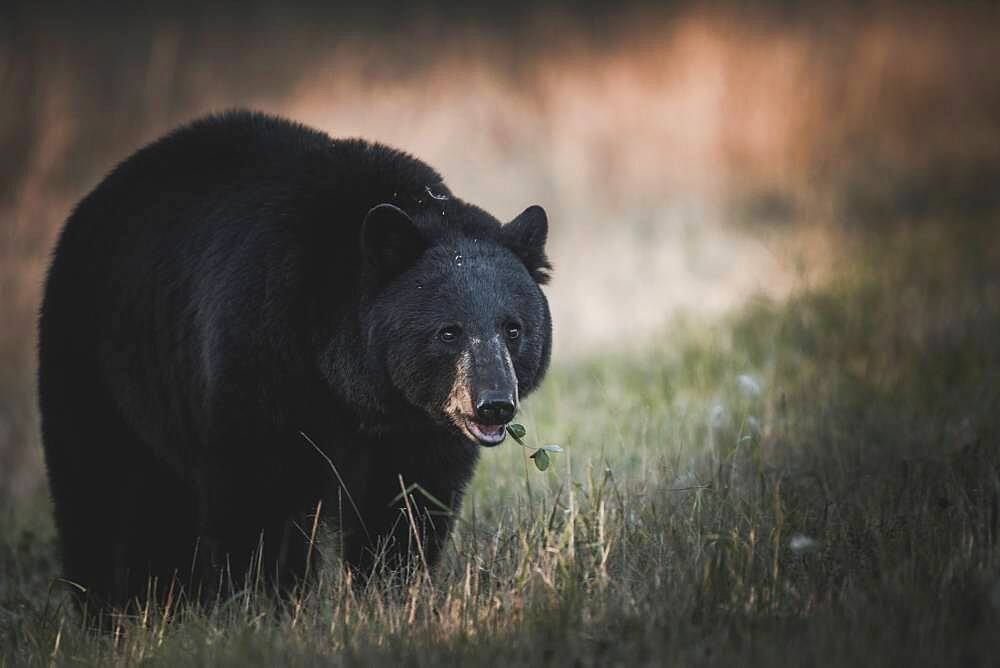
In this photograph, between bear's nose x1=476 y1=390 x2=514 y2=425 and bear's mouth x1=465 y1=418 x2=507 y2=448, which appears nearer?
bear's nose x1=476 y1=390 x2=514 y2=425

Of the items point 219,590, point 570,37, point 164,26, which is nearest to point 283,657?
point 219,590

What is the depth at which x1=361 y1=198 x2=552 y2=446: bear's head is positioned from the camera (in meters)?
4.06

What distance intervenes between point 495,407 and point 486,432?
0.52 ft

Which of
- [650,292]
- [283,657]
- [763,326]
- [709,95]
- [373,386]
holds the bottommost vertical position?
[283,657]

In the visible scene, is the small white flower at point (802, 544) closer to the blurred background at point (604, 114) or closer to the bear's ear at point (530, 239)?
the bear's ear at point (530, 239)

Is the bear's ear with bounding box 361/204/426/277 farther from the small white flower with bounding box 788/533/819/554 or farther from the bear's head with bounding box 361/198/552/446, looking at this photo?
the small white flower with bounding box 788/533/819/554

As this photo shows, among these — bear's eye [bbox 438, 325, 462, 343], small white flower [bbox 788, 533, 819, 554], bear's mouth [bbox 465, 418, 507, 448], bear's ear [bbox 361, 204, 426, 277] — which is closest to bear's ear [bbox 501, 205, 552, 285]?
bear's ear [bbox 361, 204, 426, 277]

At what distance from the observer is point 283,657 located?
3.54 m

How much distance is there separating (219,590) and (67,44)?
10.9 metres

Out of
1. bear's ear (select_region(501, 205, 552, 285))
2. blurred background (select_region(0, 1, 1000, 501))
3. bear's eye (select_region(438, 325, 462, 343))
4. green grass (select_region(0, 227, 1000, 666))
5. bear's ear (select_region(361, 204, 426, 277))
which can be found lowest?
green grass (select_region(0, 227, 1000, 666))

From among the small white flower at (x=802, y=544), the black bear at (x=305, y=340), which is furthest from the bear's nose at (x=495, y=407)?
the small white flower at (x=802, y=544)

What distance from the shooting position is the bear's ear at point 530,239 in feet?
14.7

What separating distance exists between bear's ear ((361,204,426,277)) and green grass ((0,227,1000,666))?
945mm

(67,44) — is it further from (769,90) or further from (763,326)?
(763,326)
